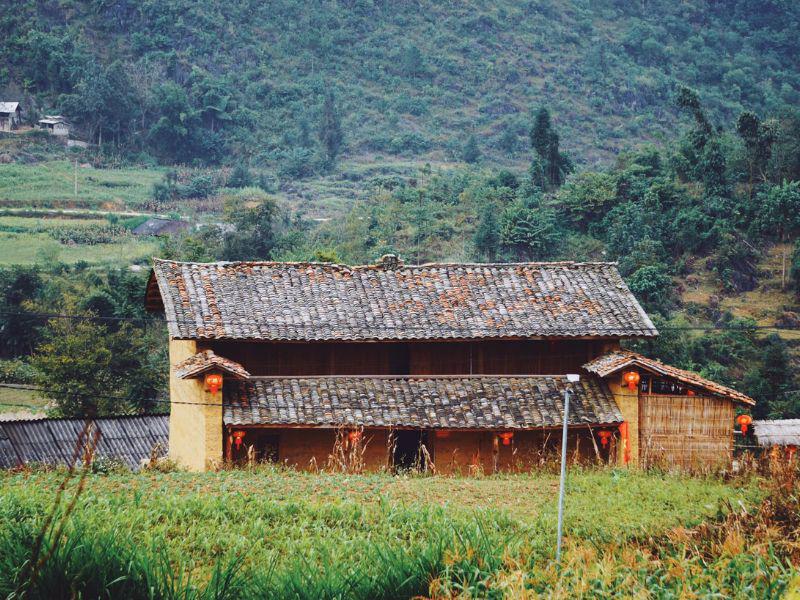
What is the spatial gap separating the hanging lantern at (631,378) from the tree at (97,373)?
516 inches

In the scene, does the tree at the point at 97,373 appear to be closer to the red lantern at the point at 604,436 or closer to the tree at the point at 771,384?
the red lantern at the point at 604,436

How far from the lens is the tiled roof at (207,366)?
50.2 feet

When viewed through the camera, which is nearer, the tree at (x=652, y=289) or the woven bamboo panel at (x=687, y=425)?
the woven bamboo panel at (x=687, y=425)

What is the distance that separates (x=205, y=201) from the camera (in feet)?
187

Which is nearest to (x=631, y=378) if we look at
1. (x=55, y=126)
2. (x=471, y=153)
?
(x=471, y=153)

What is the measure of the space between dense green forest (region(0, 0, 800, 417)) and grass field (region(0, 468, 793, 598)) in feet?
49.5

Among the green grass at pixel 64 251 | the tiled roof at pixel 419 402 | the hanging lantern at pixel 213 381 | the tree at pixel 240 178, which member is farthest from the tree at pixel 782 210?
the tree at pixel 240 178

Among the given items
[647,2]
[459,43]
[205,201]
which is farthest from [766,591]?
[647,2]

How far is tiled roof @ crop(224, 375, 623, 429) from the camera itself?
52.3ft

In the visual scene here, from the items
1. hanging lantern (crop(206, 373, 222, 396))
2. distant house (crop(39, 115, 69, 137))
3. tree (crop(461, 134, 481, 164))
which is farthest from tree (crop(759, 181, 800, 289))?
distant house (crop(39, 115, 69, 137))

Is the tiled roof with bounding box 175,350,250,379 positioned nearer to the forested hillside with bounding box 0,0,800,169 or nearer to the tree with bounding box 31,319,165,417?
the tree with bounding box 31,319,165,417

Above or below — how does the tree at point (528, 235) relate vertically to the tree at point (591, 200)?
below

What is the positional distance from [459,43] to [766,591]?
8684 centimetres

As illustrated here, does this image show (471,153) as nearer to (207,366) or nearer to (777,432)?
(777,432)
